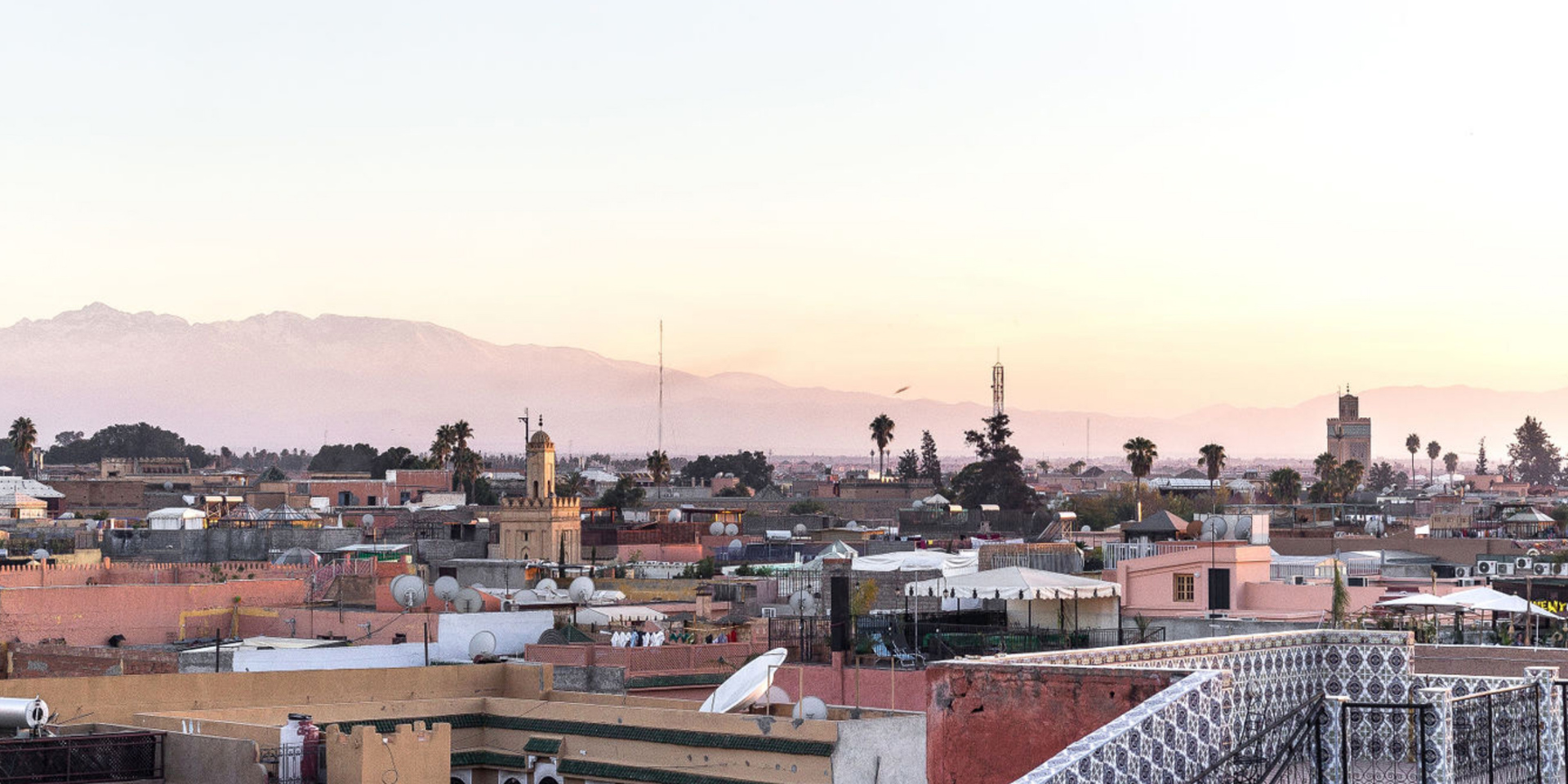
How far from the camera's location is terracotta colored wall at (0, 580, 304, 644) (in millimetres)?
30406

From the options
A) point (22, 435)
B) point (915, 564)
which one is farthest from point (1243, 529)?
point (22, 435)

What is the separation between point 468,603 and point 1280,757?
2122cm

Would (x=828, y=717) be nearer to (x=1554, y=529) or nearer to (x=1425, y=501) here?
(x=1554, y=529)

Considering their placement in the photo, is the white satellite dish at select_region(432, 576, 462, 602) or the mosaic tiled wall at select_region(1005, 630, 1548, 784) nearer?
the mosaic tiled wall at select_region(1005, 630, 1548, 784)

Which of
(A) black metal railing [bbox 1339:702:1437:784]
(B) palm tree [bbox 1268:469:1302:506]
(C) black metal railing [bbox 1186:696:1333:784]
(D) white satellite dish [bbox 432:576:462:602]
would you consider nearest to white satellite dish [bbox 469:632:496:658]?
(D) white satellite dish [bbox 432:576:462:602]

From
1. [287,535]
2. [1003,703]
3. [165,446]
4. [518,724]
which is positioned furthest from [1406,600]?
[165,446]

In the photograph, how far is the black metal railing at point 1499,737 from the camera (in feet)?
32.5

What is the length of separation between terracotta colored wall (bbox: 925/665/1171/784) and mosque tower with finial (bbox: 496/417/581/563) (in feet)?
135

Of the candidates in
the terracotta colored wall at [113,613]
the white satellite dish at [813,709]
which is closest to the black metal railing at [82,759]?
the white satellite dish at [813,709]

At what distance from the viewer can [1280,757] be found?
29.9ft

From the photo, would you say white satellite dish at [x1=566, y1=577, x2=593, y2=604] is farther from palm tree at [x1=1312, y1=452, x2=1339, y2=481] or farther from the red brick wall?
palm tree at [x1=1312, y1=452, x2=1339, y2=481]

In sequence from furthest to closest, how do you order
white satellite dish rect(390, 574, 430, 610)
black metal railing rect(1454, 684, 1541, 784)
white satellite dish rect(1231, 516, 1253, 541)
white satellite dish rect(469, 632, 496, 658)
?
1. white satellite dish rect(1231, 516, 1253, 541)
2. white satellite dish rect(390, 574, 430, 610)
3. white satellite dish rect(469, 632, 496, 658)
4. black metal railing rect(1454, 684, 1541, 784)

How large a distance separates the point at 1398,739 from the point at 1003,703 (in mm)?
2363

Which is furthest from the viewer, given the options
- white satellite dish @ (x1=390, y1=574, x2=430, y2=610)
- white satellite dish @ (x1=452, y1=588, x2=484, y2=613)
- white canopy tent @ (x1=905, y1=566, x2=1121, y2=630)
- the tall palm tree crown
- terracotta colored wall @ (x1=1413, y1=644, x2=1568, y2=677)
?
the tall palm tree crown
